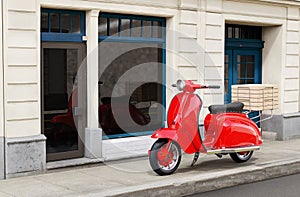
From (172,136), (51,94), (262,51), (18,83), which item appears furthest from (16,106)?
(262,51)

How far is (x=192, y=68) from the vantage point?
402 inches

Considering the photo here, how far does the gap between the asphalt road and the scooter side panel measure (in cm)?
74

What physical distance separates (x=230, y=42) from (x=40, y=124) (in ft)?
18.2

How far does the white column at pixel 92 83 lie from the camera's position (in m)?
8.72

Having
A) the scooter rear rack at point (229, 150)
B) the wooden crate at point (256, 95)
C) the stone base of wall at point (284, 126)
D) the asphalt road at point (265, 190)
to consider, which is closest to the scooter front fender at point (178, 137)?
the scooter rear rack at point (229, 150)

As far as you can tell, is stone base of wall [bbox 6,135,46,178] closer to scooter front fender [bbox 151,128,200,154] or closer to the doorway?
scooter front fender [bbox 151,128,200,154]

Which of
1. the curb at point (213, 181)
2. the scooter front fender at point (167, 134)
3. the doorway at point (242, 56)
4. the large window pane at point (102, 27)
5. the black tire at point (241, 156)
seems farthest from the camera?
the doorway at point (242, 56)

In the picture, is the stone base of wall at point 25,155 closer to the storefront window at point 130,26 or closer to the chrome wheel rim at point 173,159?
the chrome wheel rim at point 173,159

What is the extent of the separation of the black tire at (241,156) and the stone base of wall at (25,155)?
3.26 metres

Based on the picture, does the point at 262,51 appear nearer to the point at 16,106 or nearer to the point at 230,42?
the point at 230,42

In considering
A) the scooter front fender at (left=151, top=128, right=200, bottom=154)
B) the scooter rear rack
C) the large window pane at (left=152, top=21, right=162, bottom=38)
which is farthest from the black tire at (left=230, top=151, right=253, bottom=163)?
the large window pane at (left=152, top=21, right=162, bottom=38)

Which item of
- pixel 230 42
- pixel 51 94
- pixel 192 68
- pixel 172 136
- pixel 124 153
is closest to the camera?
pixel 172 136

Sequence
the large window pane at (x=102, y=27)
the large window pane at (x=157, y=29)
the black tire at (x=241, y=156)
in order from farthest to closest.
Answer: the large window pane at (x=157, y=29)
the large window pane at (x=102, y=27)
the black tire at (x=241, y=156)

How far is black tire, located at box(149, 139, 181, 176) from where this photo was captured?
767 cm
